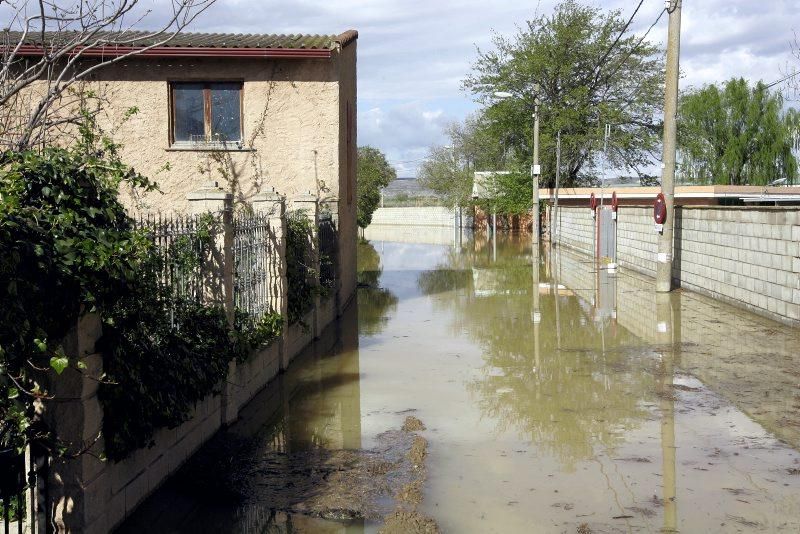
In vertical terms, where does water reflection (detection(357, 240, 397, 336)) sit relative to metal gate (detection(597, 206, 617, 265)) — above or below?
below

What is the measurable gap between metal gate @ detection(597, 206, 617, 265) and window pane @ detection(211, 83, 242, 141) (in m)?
14.8

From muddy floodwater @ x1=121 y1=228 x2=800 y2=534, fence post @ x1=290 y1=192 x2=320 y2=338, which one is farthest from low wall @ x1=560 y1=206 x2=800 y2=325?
fence post @ x1=290 y1=192 x2=320 y2=338

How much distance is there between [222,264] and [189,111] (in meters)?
10.1

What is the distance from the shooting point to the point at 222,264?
906 cm

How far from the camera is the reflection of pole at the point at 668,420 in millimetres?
6379

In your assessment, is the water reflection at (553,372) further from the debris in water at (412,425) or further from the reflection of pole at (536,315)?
the debris in water at (412,425)

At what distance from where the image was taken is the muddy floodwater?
20.9ft

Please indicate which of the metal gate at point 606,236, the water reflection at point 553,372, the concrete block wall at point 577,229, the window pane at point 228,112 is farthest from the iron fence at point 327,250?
the concrete block wall at point 577,229

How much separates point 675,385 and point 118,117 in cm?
1235

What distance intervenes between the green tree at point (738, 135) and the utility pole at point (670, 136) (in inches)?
1623

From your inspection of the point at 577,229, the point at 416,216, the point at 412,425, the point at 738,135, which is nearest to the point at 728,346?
the point at 412,425

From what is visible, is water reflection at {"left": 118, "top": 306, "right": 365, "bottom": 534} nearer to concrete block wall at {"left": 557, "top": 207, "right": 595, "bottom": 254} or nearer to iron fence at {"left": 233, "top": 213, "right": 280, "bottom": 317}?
iron fence at {"left": 233, "top": 213, "right": 280, "bottom": 317}

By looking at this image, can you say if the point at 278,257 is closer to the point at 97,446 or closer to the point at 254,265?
the point at 254,265

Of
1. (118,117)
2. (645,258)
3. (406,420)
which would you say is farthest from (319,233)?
(645,258)
